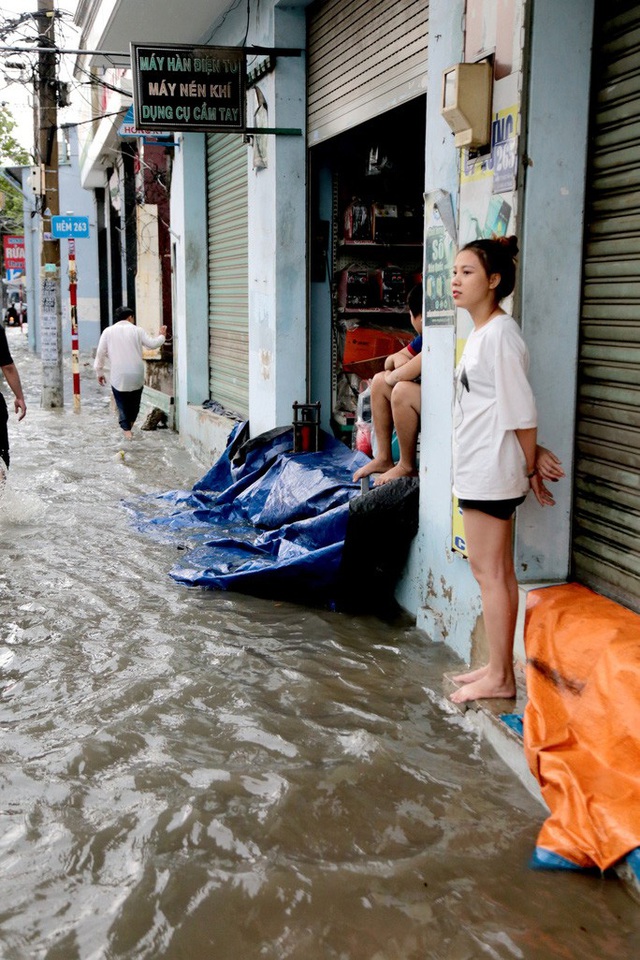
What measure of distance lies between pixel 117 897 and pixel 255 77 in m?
7.14

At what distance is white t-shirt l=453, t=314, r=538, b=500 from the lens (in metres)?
3.53

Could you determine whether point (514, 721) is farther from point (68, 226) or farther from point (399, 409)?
point (68, 226)

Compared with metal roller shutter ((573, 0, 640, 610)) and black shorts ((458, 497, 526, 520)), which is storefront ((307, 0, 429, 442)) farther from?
black shorts ((458, 497, 526, 520))

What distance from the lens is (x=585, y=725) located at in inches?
127

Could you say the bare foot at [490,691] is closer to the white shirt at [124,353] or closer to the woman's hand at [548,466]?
the woman's hand at [548,466]

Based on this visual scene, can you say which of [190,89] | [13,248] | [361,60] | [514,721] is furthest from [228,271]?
[13,248]

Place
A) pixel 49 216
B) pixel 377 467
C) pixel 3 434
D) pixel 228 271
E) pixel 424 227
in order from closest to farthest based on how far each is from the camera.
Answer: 1. pixel 424 227
2. pixel 377 467
3. pixel 3 434
4. pixel 228 271
5. pixel 49 216

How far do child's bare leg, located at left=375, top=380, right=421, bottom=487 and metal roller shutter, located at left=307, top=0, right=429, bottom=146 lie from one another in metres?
1.75

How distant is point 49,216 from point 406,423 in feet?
39.0

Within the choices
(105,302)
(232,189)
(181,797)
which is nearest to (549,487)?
(181,797)

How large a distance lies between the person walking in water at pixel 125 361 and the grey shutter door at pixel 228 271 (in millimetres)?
1293

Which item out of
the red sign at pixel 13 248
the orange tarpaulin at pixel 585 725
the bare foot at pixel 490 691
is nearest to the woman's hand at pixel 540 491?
the orange tarpaulin at pixel 585 725

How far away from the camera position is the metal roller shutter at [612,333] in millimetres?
3760

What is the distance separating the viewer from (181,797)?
335cm
